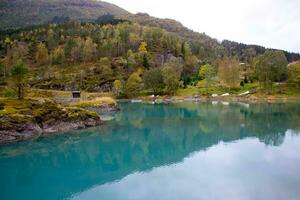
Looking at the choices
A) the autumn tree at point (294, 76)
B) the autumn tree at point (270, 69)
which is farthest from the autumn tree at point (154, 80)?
the autumn tree at point (294, 76)

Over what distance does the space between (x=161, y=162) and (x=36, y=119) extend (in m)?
36.3

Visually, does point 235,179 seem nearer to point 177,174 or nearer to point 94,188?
point 177,174

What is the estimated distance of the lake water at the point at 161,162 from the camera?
39.2 m

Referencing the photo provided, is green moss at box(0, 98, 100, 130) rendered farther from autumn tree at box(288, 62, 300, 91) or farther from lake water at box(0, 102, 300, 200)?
autumn tree at box(288, 62, 300, 91)

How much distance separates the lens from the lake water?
3919 centimetres

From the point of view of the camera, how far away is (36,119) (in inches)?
3022

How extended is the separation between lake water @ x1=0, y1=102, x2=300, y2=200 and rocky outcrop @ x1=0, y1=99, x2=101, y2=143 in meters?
3.93

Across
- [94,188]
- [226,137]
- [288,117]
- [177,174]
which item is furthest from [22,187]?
[288,117]

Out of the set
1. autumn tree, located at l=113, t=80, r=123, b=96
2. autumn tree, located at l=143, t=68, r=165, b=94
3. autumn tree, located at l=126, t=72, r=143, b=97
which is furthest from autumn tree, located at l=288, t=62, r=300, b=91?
autumn tree, located at l=113, t=80, r=123, b=96

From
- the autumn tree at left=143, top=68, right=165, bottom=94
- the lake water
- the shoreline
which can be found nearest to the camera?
the lake water

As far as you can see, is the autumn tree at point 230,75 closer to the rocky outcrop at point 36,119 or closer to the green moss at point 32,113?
the rocky outcrop at point 36,119

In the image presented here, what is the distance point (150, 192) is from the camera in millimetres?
38500

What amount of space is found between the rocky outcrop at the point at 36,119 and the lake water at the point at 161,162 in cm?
393

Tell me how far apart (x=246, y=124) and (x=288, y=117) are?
52.7 feet
